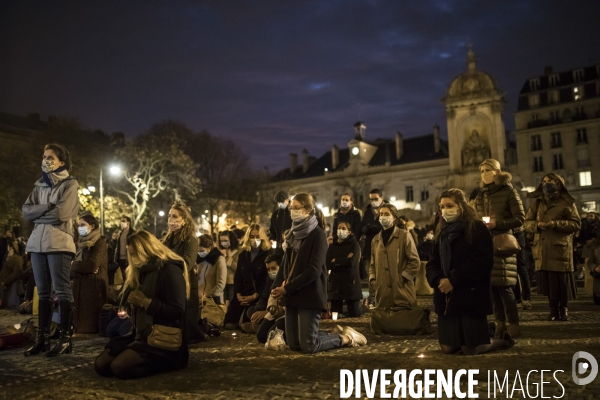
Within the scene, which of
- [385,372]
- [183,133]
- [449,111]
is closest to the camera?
[385,372]

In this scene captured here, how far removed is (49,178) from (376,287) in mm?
5067

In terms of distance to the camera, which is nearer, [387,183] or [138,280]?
[138,280]

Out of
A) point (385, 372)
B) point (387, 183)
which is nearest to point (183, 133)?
point (387, 183)

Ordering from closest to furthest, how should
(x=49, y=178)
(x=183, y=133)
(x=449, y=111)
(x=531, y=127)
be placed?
1. (x=49, y=178)
2. (x=183, y=133)
3. (x=449, y=111)
4. (x=531, y=127)

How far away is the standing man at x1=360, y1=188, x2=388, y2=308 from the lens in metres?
11.2

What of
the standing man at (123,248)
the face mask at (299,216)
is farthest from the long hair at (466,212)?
the standing man at (123,248)

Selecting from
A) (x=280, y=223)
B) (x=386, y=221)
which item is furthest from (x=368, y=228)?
(x=386, y=221)

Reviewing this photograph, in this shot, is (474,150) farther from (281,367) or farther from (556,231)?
(281,367)

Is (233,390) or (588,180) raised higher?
(588,180)

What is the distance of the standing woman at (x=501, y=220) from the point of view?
717 centimetres

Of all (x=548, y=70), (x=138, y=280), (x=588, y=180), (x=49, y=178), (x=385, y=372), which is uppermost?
(x=548, y=70)

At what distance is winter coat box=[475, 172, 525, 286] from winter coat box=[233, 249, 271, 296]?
3.69 m

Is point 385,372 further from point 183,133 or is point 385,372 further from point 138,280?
point 183,133

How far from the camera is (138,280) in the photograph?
591cm
